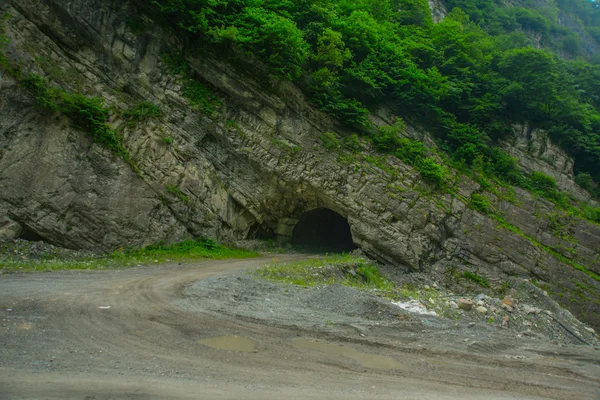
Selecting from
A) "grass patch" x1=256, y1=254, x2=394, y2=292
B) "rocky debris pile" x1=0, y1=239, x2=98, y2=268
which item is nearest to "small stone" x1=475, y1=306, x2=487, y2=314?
"grass patch" x1=256, y1=254, x2=394, y2=292

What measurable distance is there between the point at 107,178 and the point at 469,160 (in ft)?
60.8

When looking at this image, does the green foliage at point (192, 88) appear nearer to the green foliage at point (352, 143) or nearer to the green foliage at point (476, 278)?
the green foliage at point (352, 143)

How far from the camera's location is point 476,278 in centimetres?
1788

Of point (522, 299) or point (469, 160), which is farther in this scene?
point (469, 160)

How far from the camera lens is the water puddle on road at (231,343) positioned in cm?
586

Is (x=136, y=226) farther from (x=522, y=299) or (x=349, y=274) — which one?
(x=522, y=299)

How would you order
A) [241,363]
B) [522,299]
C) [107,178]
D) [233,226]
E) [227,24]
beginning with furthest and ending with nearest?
[233,226] < [227,24] < [522,299] < [107,178] < [241,363]

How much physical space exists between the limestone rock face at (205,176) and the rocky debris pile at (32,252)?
1.41 feet

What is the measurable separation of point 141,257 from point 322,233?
13.7 m

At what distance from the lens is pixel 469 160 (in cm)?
2128

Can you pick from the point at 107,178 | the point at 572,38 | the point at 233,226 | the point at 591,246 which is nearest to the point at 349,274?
the point at 233,226

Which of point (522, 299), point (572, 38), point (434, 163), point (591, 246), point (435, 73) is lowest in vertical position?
point (522, 299)

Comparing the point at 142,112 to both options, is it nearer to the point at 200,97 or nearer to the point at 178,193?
the point at 200,97

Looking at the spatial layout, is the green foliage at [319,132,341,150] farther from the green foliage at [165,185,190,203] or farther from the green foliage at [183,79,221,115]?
the green foliage at [165,185,190,203]
